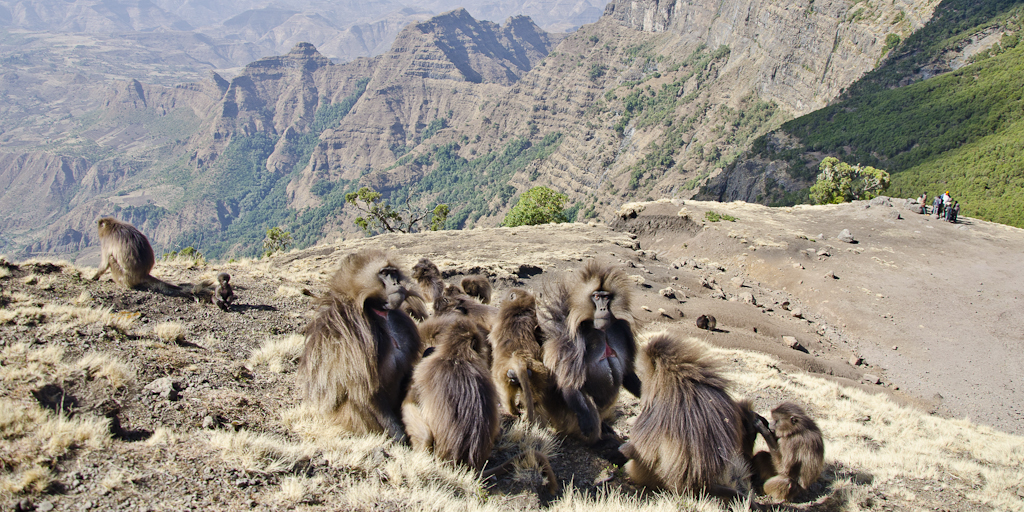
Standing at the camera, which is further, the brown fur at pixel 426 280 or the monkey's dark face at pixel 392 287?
the brown fur at pixel 426 280

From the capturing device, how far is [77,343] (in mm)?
5496

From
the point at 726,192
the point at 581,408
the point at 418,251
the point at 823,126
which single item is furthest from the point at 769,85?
the point at 581,408

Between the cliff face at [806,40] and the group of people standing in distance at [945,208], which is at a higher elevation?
the cliff face at [806,40]

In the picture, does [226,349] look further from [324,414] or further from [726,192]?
[726,192]

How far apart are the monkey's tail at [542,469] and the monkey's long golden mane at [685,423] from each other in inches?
35.5

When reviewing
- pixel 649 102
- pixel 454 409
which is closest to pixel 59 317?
pixel 454 409

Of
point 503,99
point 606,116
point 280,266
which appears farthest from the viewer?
point 503,99

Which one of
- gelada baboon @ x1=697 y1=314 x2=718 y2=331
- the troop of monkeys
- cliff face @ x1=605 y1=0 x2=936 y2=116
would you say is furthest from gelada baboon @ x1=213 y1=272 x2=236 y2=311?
cliff face @ x1=605 y1=0 x2=936 y2=116

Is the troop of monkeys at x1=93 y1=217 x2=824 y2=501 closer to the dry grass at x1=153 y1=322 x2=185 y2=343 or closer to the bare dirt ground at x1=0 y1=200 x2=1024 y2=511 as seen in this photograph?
the bare dirt ground at x1=0 y1=200 x2=1024 y2=511

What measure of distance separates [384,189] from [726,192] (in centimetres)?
12776

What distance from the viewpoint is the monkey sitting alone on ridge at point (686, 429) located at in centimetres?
451

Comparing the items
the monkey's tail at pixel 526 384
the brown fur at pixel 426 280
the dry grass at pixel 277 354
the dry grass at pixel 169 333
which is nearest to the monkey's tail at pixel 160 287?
the dry grass at pixel 169 333

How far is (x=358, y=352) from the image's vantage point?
452 cm

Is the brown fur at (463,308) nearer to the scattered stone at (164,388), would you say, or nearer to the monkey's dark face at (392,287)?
the monkey's dark face at (392,287)
